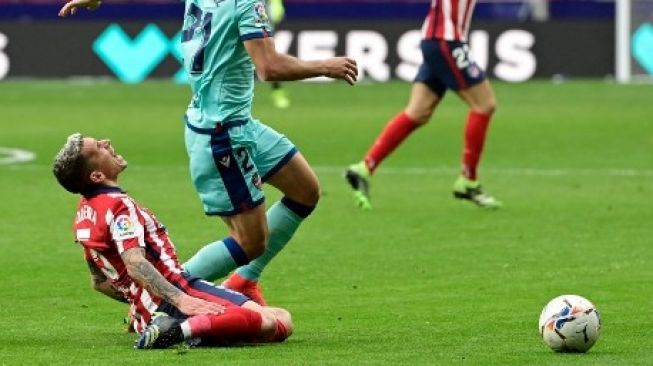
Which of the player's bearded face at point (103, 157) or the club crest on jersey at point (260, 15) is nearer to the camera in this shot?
the player's bearded face at point (103, 157)

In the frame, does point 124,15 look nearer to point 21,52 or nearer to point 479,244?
point 21,52

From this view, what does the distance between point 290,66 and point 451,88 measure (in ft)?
22.0

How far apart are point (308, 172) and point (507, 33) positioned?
20.6 m

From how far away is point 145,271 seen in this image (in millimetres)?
8234

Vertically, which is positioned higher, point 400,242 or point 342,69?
point 342,69

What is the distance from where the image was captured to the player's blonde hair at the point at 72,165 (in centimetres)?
840

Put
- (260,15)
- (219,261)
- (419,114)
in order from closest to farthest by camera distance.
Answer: (260,15) → (219,261) → (419,114)

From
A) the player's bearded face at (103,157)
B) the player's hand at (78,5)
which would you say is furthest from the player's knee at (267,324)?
→ the player's hand at (78,5)

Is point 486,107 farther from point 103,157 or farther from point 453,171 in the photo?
point 103,157

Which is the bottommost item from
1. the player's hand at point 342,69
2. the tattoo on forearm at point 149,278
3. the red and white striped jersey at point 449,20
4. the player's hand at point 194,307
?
the red and white striped jersey at point 449,20

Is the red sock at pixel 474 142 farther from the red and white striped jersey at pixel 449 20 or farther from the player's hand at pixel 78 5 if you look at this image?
the player's hand at pixel 78 5

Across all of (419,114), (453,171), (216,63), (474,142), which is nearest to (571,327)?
(216,63)

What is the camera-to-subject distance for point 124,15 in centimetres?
3130

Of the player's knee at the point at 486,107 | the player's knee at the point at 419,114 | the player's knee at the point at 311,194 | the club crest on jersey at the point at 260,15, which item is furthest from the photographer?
the player's knee at the point at 419,114
